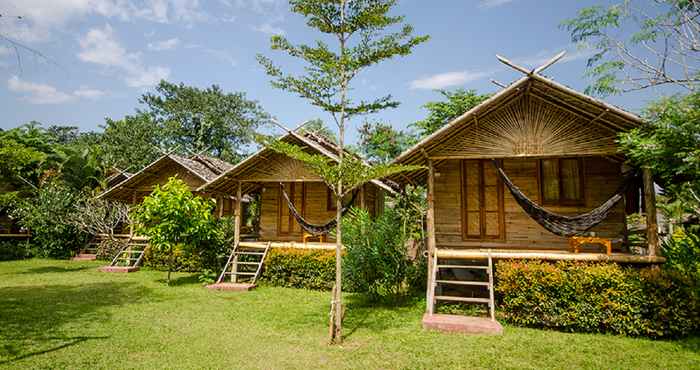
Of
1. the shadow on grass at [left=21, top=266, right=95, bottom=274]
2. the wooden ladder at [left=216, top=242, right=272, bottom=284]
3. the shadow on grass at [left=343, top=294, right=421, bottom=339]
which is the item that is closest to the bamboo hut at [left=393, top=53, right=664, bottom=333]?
the shadow on grass at [left=343, top=294, right=421, bottom=339]

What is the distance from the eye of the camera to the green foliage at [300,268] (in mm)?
10133

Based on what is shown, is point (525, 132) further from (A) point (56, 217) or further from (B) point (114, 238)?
(A) point (56, 217)

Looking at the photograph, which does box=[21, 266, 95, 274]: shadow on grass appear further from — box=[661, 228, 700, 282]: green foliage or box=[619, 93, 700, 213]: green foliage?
box=[661, 228, 700, 282]: green foliage

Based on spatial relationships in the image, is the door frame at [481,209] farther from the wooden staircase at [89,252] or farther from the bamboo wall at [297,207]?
the wooden staircase at [89,252]

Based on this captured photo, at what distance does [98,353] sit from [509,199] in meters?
8.64

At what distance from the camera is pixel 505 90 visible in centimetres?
722

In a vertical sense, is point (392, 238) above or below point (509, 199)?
below

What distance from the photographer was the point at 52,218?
1627 cm

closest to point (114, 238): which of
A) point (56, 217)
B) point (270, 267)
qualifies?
point (56, 217)

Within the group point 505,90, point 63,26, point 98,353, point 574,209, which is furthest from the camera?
point 574,209

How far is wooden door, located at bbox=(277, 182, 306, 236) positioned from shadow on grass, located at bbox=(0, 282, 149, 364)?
456cm

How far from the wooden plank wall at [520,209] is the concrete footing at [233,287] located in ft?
16.9

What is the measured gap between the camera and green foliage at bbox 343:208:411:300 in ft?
26.5

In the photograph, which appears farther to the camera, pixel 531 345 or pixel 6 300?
pixel 6 300
